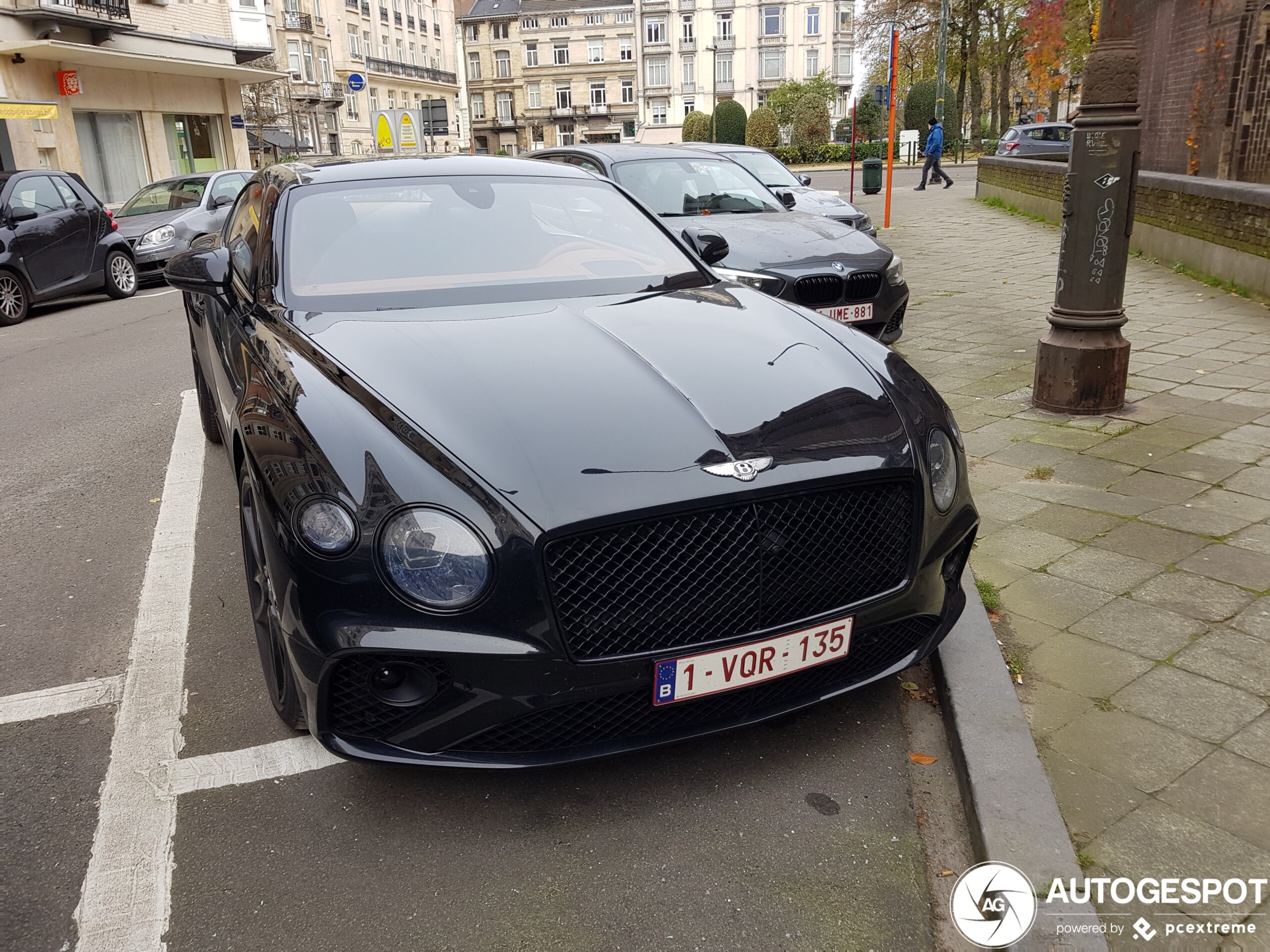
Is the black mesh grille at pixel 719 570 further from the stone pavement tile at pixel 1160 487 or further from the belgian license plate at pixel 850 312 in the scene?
the belgian license plate at pixel 850 312

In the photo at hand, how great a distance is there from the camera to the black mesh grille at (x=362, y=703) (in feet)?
7.77

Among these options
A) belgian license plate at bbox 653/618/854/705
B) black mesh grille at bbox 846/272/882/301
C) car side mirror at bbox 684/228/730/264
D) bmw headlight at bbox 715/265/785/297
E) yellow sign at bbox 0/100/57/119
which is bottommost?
belgian license plate at bbox 653/618/854/705

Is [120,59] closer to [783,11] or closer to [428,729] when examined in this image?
[428,729]

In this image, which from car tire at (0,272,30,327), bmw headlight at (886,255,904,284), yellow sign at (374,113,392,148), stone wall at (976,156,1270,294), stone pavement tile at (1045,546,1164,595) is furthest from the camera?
yellow sign at (374,113,392,148)

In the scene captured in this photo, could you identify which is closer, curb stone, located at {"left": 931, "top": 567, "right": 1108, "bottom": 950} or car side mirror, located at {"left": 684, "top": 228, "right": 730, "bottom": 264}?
curb stone, located at {"left": 931, "top": 567, "right": 1108, "bottom": 950}

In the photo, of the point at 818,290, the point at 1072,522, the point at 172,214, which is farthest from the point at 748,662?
the point at 172,214

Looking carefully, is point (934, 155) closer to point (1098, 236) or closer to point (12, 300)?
point (12, 300)

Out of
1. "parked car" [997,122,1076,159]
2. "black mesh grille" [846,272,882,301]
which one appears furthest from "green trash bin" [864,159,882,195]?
"black mesh grille" [846,272,882,301]

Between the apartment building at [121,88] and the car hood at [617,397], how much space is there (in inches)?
898

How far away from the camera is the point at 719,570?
2.47m

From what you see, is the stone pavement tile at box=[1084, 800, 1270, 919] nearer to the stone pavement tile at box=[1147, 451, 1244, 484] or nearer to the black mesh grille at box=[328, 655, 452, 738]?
the black mesh grille at box=[328, 655, 452, 738]

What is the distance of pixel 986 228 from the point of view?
15.8m

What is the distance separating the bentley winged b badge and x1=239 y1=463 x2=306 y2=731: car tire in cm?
112

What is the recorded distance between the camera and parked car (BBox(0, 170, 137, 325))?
39.4ft
